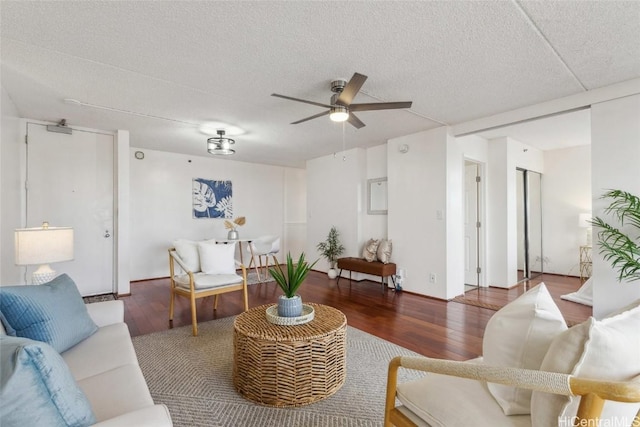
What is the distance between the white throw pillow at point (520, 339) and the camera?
978mm

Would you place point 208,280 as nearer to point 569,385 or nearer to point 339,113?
point 339,113

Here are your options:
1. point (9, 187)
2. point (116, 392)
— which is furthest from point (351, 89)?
point (9, 187)

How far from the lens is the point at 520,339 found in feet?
3.37

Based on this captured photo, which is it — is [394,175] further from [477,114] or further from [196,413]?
[196,413]

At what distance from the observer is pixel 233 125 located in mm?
3969

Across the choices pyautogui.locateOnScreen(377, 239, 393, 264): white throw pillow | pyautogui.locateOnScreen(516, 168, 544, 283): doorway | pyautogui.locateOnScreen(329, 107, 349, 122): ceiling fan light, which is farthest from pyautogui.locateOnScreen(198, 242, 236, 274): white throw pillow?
pyautogui.locateOnScreen(516, 168, 544, 283): doorway

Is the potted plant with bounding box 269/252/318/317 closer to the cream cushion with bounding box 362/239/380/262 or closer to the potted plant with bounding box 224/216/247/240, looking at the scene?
the cream cushion with bounding box 362/239/380/262

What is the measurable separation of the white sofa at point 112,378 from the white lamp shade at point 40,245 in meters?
0.75

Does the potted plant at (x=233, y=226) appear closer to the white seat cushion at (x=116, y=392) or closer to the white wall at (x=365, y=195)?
the white wall at (x=365, y=195)

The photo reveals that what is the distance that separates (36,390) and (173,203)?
5242 mm

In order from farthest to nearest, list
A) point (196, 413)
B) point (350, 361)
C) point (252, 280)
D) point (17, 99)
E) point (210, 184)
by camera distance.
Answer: point (210, 184) → point (252, 280) → point (17, 99) → point (350, 361) → point (196, 413)

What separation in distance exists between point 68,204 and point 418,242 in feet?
16.4

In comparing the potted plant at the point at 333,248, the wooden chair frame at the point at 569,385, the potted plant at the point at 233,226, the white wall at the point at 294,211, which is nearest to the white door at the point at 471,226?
the potted plant at the point at 333,248

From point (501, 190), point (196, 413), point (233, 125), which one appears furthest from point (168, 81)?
point (501, 190)
